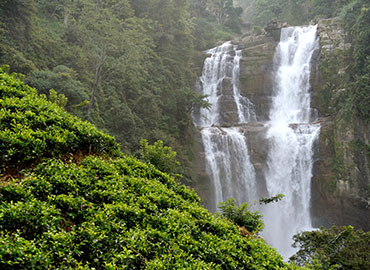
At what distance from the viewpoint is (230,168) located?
22.4 metres

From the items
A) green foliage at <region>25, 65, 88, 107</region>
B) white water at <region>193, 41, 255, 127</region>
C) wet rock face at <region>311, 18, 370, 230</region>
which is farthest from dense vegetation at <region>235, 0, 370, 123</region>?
green foliage at <region>25, 65, 88, 107</region>

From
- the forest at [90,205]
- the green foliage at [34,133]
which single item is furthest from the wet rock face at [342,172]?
the green foliage at [34,133]

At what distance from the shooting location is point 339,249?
11.9m

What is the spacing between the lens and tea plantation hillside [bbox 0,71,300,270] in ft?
9.02

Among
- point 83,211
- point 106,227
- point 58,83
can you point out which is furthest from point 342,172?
point 83,211

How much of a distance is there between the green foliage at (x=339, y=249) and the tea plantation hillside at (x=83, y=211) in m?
7.94

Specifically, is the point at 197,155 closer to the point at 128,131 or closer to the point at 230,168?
the point at 230,168

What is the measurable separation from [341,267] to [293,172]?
40.3 ft

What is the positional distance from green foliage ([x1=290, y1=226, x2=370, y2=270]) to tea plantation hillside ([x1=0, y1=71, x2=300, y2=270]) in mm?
7937

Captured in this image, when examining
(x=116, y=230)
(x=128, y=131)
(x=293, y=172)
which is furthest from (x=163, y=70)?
(x=116, y=230)

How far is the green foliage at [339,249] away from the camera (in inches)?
415

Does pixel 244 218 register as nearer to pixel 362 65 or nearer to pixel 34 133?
pixel 34 133

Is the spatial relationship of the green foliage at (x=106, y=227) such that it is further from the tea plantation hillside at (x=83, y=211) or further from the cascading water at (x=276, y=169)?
the cascading water at (x=276, y=169)

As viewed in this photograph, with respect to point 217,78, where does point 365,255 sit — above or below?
below
